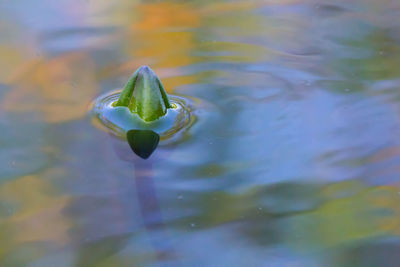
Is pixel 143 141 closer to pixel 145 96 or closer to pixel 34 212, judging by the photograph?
pixel 145 96

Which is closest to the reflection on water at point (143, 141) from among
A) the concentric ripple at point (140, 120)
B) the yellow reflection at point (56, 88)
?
the concentric ripple at point (140, 120)

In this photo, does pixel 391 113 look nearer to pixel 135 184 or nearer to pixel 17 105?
pixel 135 184

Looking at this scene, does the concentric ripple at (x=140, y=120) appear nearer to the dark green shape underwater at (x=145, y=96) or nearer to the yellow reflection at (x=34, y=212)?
the dark green shape underwater at (x=145, y=96)

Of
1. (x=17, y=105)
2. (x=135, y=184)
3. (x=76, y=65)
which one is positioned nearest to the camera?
(x=135, y=184)

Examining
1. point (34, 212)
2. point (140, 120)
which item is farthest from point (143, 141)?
point (34, 212)

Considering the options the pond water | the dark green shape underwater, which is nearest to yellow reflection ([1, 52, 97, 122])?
the pond water

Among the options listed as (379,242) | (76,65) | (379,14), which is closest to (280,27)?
(379,14)

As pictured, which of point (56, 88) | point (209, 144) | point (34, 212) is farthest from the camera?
point (56, 88)
